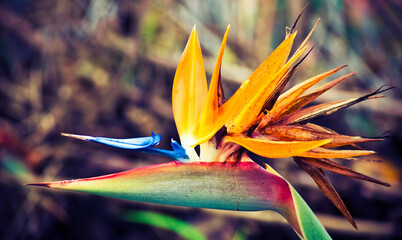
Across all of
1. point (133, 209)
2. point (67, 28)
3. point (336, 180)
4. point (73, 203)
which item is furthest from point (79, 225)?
point (336, 180)

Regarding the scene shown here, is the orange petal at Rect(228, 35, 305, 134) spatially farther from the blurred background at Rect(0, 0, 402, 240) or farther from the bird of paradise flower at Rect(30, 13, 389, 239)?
the blurred background at Rect(0, 0, 402, 240)

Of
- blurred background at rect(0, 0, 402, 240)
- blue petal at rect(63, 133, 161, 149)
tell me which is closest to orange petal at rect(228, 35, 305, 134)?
blue petal at rect(63, 133, 161, 149)

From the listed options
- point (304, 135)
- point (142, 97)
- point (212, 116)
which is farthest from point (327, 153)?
point (142, 97)

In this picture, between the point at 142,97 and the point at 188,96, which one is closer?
the point at 188,96

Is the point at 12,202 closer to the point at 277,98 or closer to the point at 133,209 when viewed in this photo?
the point at 133,209

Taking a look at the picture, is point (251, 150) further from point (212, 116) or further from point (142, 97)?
point (142, 97)

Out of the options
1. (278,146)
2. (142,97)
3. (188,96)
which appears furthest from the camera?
(142,97)
